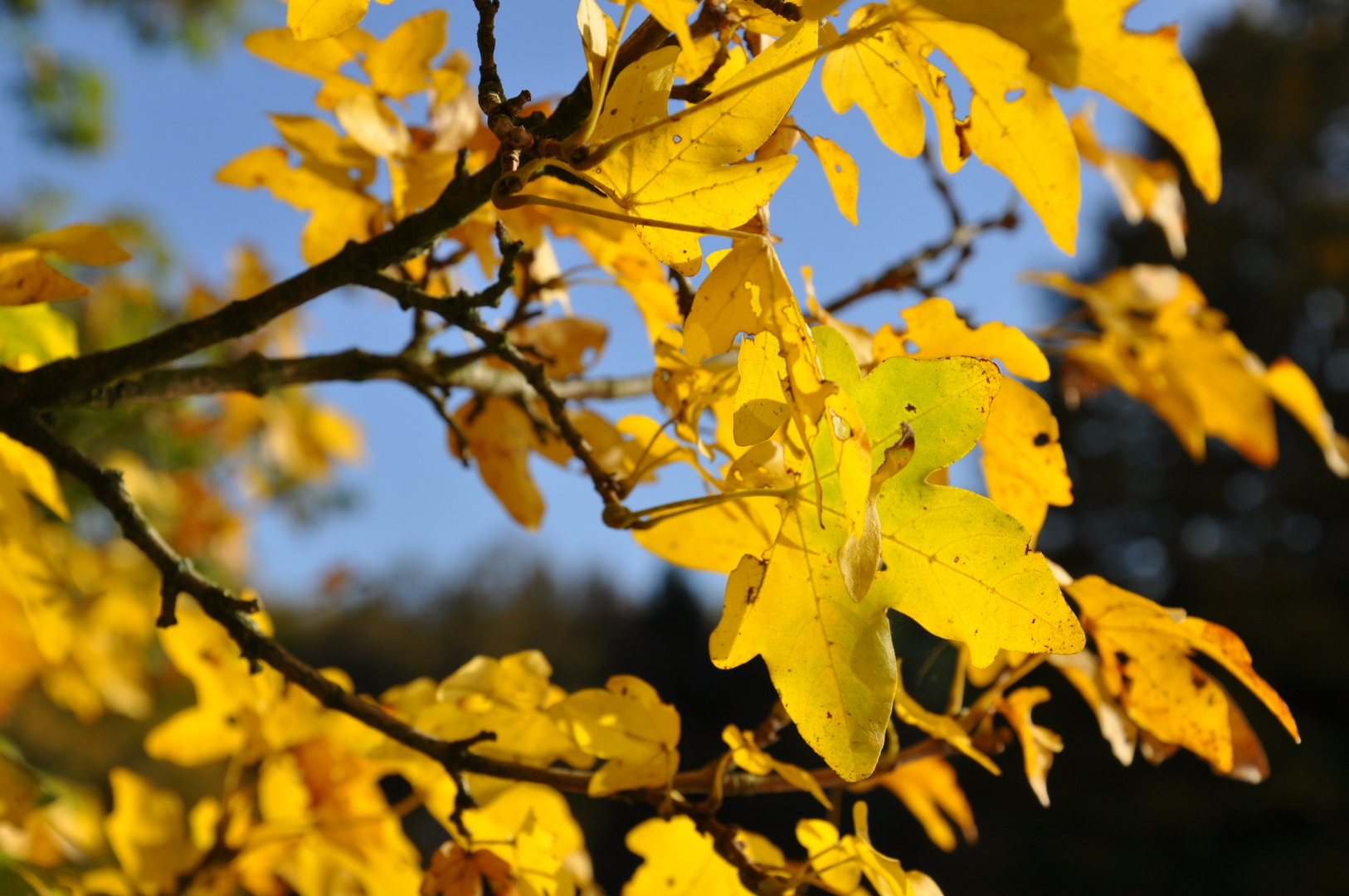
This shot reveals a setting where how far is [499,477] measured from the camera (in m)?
0.51

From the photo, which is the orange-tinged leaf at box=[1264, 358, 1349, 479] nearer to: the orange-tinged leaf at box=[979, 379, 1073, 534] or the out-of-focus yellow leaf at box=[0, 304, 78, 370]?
the orange-tinged leaf at box=[979, 379, 1073, 534]

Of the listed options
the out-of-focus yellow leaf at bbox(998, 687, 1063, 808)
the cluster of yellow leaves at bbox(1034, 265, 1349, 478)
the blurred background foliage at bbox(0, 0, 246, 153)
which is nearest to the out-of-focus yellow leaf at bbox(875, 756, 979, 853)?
the out-of-focus yellow leaf at bbox(998, 687, 1063, 808)

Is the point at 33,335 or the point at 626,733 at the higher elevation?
the point at 33,335

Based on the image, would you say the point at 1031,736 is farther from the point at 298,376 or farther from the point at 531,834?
the point at 298,376

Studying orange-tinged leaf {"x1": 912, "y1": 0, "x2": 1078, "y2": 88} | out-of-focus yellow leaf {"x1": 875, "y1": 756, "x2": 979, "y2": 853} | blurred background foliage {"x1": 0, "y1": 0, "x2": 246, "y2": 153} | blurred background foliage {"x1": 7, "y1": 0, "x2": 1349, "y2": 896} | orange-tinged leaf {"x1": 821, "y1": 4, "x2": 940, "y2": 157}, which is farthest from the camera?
blurred background foliage {"x1": 7, "y1": 0, "x2": 1349, "y2": 896}

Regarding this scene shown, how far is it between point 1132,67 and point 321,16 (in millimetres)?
256

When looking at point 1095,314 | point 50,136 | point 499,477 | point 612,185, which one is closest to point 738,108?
point 612,185

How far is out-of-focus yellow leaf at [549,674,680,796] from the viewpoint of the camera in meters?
0.39

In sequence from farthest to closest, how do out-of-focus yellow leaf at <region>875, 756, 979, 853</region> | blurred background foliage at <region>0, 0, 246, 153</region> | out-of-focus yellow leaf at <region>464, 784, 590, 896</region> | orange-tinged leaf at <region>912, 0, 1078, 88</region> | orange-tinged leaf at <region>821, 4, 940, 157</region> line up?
blurred background foliage at <region>0, 0, 246, 153</region>, out-of-focus yellow leaf at <region>875, 756, 979, 853</region>, out-of-focus yellow leaf at <region>464, 784, 590, 896</region>, orange-tinged leaf at <region>821, 4, 940, 157</region>, orange-tinged leaf at <region>912, 0, 1078, 88</region>

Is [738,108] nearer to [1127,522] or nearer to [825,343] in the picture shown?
[825,343]

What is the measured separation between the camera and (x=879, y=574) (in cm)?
31

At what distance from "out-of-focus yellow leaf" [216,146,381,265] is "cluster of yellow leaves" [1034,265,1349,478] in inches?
20.3

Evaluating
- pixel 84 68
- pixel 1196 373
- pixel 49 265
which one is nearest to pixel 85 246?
pixel 49 265

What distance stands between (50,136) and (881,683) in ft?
8.87
